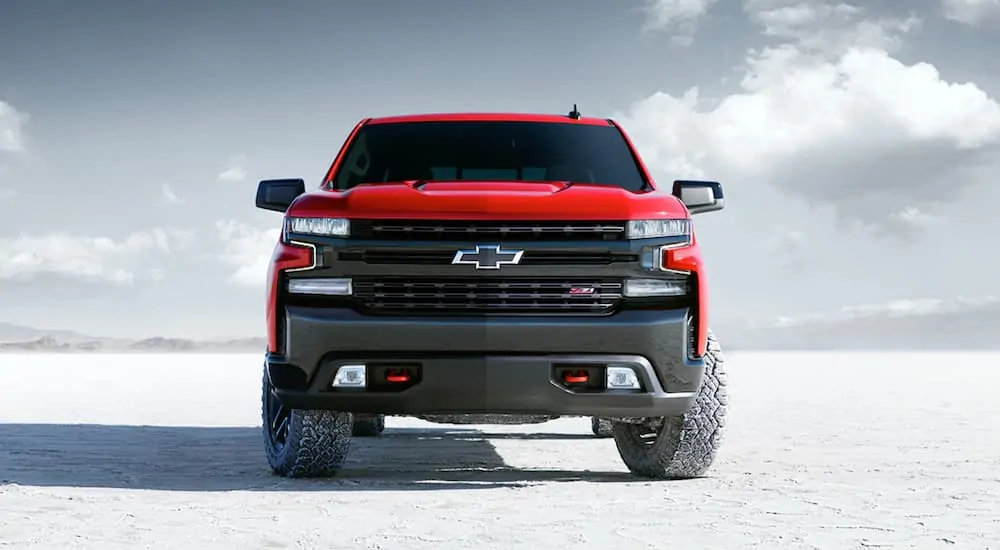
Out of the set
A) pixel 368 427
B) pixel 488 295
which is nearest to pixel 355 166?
pixel 488 295

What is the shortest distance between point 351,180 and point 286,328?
4.40 feet

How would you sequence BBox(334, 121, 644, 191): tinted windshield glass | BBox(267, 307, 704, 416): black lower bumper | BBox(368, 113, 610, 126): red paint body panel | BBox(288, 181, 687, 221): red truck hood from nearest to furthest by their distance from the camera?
BBox(267, 307, 704, 416): black lower bumper, BBox(288, 181, 687, 221): red truck hood, BBox(334, 121, 644, 191): tinted windshield glass, BBox(368, 113, 610, 126): red paint body panel

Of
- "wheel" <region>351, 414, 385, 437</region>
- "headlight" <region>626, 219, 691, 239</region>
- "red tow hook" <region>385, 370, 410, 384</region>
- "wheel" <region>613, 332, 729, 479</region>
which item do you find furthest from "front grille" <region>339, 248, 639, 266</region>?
"wheel" <region>351, 414, 385, 437</region>

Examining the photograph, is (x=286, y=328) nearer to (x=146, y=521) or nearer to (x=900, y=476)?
(x=146, y=521)

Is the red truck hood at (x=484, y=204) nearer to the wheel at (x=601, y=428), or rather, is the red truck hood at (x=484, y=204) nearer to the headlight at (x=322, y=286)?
the headlight at (x=322, y=286)

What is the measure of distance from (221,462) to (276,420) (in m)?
1.04

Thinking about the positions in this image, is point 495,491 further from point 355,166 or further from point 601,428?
point 601,428

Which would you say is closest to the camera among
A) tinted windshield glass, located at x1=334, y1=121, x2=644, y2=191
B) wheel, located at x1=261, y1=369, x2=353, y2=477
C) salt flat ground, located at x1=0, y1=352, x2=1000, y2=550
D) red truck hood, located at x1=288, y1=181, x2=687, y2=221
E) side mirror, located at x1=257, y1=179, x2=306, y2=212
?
salt flat ground, located at x1=0, y1=352, x2=1000, y2=550

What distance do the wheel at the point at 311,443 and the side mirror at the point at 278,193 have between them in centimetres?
89

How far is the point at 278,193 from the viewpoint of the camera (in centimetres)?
643

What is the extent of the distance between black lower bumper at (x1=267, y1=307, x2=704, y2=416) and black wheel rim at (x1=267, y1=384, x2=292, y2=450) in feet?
2.96

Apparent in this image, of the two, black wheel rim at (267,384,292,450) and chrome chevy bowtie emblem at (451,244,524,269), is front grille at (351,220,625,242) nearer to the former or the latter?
chrome chevy bowtie emblem at (451,244,524,269)

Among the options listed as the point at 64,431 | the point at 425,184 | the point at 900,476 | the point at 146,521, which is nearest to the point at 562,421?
the point at 64,431

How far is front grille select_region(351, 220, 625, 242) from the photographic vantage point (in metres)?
5.50
